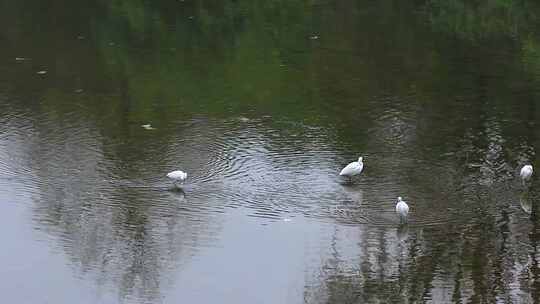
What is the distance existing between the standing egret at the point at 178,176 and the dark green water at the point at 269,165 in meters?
0.24

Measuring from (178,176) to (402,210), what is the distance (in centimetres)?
359

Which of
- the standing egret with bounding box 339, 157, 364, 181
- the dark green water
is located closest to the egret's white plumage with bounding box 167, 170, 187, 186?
the dark green water

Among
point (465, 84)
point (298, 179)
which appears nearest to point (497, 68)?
point (465, 84)

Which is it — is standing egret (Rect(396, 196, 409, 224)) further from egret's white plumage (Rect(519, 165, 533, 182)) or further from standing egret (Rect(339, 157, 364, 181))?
egret's white plumage (Rect(519, 165, 533, 182))

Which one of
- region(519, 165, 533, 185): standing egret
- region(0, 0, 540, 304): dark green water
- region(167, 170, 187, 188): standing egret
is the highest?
region(519, 165, 533, 185): standing egret

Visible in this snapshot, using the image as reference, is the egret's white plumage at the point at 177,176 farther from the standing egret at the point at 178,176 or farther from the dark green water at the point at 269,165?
the dark green water at the point at 269,165

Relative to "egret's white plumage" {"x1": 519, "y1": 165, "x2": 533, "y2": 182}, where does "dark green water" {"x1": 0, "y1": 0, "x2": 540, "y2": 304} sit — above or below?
below

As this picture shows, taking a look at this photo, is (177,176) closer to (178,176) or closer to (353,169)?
(178,176)

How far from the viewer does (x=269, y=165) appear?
1712cm

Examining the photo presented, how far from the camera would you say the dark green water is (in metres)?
13.3

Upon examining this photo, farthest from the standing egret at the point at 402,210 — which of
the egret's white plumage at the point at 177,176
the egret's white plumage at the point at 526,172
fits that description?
the egret's white plumage at the point at 177,176

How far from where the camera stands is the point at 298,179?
1644 centimetres

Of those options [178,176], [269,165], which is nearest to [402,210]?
[269,165]

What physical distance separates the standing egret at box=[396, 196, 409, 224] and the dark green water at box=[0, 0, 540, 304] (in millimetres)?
164
